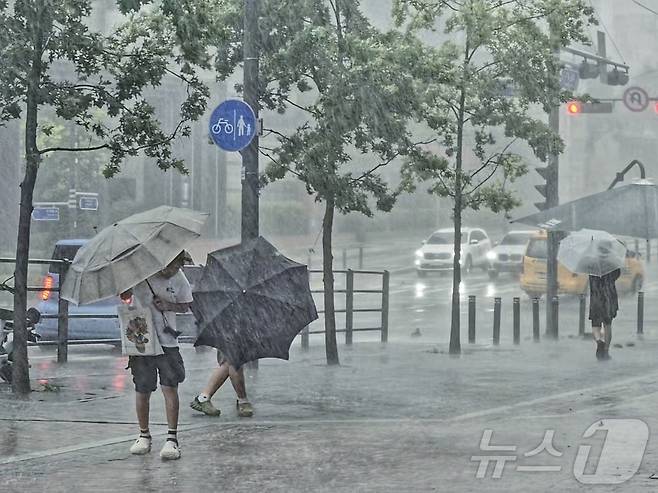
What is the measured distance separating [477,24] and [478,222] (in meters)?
57.2

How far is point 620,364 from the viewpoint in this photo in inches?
764

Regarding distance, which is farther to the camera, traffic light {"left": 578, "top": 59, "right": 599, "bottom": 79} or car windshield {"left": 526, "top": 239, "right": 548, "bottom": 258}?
car windshield {"left": 526, "top": 239, "right": 548, "bottom": 258}

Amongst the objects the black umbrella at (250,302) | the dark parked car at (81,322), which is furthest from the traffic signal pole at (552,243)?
the black umbrella at (250,302)

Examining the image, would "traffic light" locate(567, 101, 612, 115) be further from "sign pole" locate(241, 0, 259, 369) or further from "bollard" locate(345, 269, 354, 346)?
"sign pole" locate(241, 0, 259, 369)

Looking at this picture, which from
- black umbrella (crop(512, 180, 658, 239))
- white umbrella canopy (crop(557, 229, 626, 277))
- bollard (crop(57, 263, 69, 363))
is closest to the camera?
bollard (crop(57, 263, 69, 363))

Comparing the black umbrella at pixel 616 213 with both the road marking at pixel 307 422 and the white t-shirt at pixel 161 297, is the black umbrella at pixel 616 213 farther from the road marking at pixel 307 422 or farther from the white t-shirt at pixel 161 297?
the white t-shirt at pixel 161 297

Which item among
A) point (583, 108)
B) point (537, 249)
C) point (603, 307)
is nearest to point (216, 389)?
point (603, 307)

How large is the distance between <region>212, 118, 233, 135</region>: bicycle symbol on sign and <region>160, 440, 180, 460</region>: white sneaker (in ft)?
20.7

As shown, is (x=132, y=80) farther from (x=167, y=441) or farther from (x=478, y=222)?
(x=478, y=222)

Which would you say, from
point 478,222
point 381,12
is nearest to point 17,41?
point 381,12

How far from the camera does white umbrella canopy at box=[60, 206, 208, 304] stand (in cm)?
1012

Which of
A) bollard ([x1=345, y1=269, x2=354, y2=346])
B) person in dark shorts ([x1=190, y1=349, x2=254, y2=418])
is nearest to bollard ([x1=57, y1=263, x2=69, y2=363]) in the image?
bollard ([x1=345, y1=269, x2=354, y2=346])

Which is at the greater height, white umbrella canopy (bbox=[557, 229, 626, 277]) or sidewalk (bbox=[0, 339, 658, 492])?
white umbrella canopy (bbox=[557, 229, 626, 277])

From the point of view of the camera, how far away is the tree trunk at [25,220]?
559 inches
